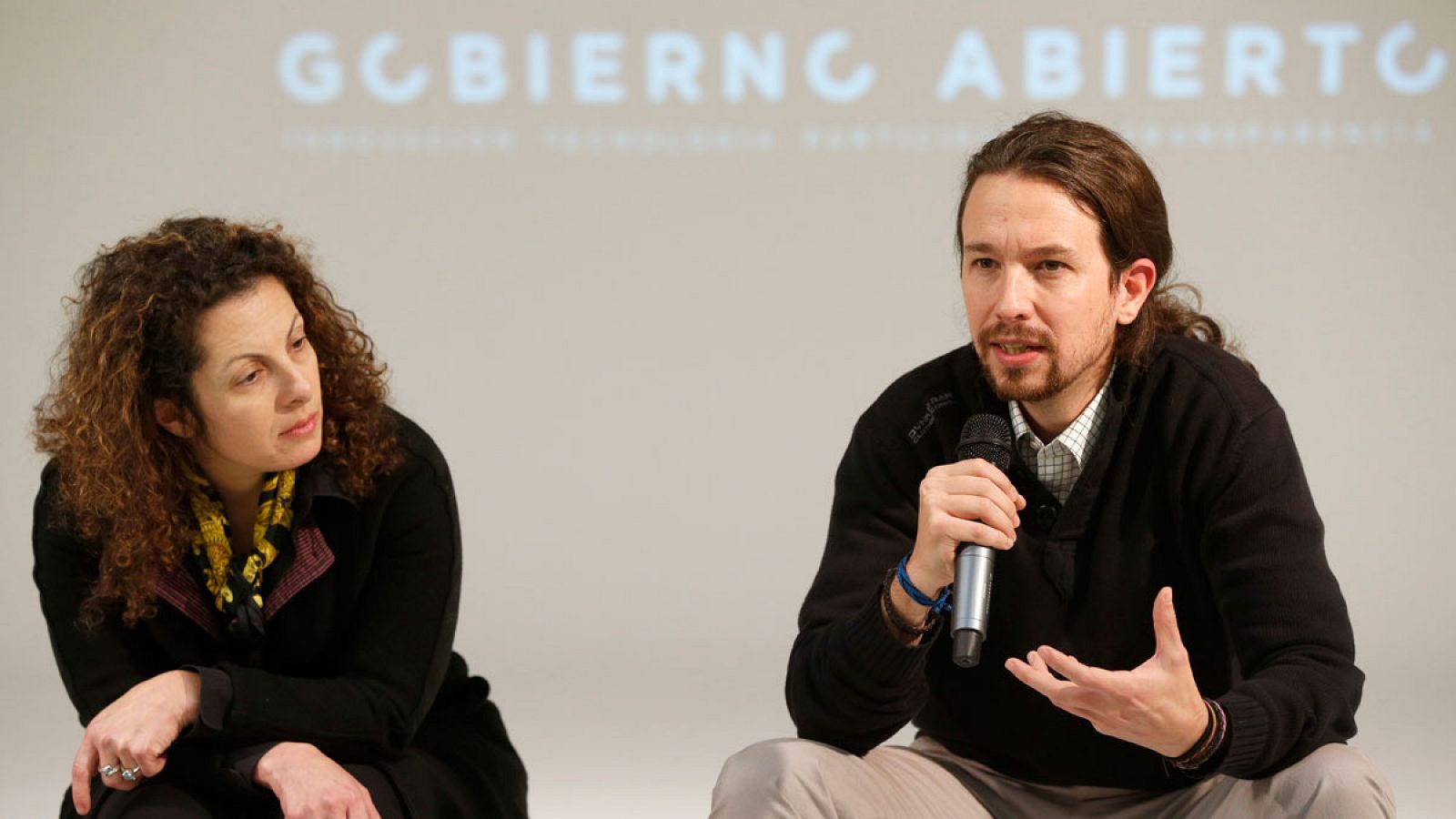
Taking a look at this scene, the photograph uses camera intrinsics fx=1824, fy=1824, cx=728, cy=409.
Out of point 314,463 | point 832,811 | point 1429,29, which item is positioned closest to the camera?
point 832,811

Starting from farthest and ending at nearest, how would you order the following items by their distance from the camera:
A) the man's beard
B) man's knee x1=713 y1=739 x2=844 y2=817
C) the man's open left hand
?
the man's beard → man's knee x1=713 y1=739 x2=844 y2=817 → the man's open left hand

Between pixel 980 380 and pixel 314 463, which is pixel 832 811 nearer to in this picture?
pixel 980 380

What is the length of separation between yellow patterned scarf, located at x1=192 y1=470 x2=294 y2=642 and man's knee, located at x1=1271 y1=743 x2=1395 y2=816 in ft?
4.33

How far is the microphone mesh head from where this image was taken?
7.11 feet

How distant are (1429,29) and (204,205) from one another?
9.96ft

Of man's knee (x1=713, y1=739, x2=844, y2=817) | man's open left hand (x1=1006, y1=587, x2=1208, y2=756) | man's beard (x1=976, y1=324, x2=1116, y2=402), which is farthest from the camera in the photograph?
man's beard (x1=976, y1=324, x2=1116, y2=402)

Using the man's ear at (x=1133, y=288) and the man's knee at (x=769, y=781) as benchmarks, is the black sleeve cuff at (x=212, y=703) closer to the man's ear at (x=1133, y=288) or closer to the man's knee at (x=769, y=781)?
the man's knee at (x=769, y=781)

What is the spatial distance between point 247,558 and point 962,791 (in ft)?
3.33

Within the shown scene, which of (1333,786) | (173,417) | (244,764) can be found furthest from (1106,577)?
(173,417)

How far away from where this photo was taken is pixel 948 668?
2.38 m

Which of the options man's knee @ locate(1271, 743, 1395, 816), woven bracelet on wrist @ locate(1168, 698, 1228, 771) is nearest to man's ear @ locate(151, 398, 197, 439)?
woven bracelet on wrist @ locate(1168, 698, 1228, 771)

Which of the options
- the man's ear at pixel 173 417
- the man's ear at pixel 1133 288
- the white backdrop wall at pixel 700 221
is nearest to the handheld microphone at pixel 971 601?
the man's ear at pixel 1133 288

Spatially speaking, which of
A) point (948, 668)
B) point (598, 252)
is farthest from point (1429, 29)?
point (948, 668)

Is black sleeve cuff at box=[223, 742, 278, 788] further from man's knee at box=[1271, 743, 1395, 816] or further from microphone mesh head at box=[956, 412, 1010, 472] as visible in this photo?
man's knee at box=[1271, 743, 1395, 816]
